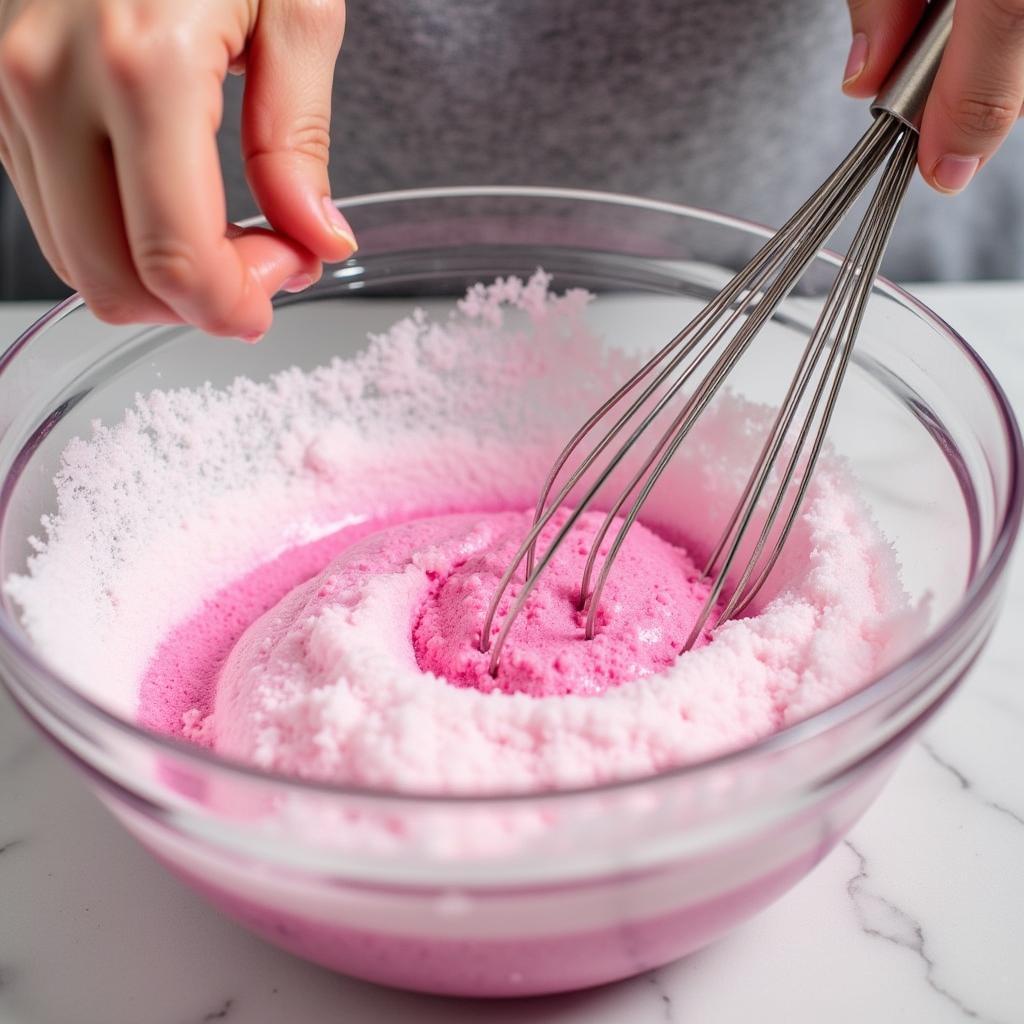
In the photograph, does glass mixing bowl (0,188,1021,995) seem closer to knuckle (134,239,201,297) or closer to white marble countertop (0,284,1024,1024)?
white marble countertop (0,284,1024,1024)

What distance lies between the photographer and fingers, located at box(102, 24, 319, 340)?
0.55 m

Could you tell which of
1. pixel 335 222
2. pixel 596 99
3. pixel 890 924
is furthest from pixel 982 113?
pixel 596 99

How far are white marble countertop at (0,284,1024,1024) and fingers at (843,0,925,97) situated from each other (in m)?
0.47

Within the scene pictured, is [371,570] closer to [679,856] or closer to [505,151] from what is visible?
[679,856]

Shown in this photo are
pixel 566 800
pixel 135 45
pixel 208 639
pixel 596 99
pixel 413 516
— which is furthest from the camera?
pixel 596 99

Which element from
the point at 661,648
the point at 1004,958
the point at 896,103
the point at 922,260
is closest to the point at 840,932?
the point at 1004,958

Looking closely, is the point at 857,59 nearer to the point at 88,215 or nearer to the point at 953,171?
the point at 953,171

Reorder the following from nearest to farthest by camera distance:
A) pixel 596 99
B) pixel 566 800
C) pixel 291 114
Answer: pixel 566 800
pixel 291 114
pixel 596 99

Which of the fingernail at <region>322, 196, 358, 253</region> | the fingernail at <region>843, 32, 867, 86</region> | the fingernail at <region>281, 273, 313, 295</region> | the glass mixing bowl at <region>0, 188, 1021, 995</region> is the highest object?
the fingernail at <region>843, 32, 867, 86</region>

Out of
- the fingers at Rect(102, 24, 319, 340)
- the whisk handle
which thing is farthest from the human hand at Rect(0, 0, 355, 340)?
the whisk handle

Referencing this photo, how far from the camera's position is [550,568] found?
0.78 metres

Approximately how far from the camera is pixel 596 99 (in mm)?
1188

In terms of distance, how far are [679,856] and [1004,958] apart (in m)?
0.30

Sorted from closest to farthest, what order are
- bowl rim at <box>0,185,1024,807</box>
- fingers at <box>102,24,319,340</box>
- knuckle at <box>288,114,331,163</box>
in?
1. bowl rim at <box>0,185,1024,807</box>
2. fingers at <box>102,24,319,340</box>
3. knuckle at <box>288,114,331,163</box>
